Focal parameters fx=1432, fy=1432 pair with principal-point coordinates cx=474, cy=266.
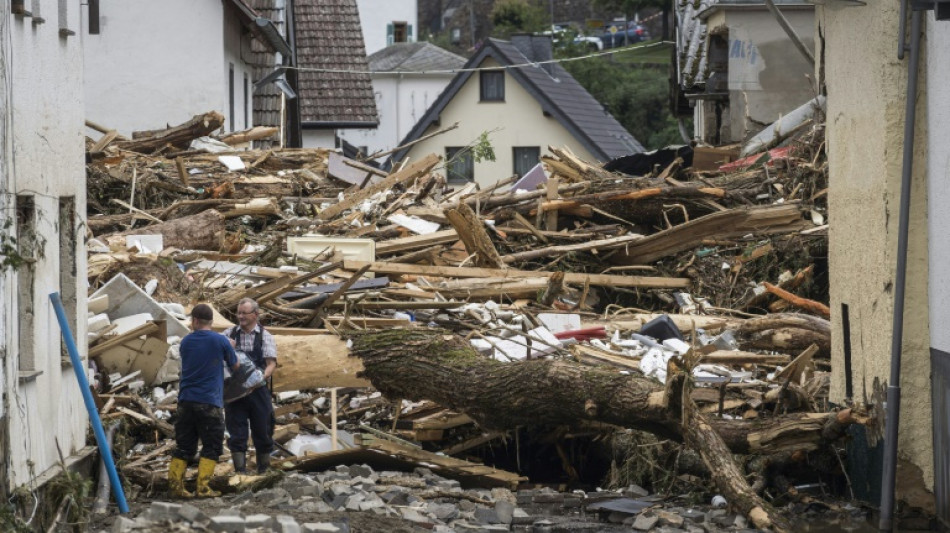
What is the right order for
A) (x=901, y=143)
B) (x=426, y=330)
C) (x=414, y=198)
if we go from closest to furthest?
(x=901, y=143) → (x=426, y=330) → (x=414, y=198)

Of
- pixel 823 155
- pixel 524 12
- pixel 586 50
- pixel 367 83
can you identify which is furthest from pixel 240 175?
pixel 524 12

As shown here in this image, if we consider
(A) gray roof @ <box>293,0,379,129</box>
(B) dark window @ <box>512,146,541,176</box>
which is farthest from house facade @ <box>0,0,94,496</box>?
(B) dark window @ <box>512,146,541,176</box>

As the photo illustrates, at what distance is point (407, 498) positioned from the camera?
10891 millimetres

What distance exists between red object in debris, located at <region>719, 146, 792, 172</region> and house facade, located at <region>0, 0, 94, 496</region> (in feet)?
35.5

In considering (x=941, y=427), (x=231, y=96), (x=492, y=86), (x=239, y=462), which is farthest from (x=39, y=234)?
(x=492, y=86)

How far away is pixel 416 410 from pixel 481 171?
34955 mm

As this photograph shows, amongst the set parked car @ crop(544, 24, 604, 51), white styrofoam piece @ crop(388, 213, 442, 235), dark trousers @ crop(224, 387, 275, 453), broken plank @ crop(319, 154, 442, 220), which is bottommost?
dark trousers @ crop(224, 387, 275, 453)

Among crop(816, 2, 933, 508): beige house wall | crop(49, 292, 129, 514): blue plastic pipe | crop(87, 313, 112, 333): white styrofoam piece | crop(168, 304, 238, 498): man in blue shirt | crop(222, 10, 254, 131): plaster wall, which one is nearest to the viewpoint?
crop(816, 2, 933, 508): beige house wall

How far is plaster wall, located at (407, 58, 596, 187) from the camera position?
46.9 m

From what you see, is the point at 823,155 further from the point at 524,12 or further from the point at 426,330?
the point at 524,12

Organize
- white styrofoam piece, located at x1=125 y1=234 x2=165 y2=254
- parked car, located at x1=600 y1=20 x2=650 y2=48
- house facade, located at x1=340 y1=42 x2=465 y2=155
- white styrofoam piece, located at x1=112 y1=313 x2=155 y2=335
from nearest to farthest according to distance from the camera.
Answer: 1. white styrofoam piece, located at x1=112 y1=313 x2=155 y2=335
2. white styrofoam piece, located at x1=125 y1=234 x2=165 y2=254
3. house facade, located at x1=340 y1=42 x2=465 y2=155
4. parked car, located at x1=600 y1=20 x2=650 y2=48

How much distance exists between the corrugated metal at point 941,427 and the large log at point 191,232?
36.7 feet

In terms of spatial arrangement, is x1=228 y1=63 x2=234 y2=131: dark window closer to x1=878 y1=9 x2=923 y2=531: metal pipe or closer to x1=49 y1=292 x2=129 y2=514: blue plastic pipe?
x1=49 y1=292 x2=129 y2=514: blue plastic pipe

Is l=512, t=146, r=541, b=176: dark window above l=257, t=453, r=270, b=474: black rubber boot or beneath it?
above
